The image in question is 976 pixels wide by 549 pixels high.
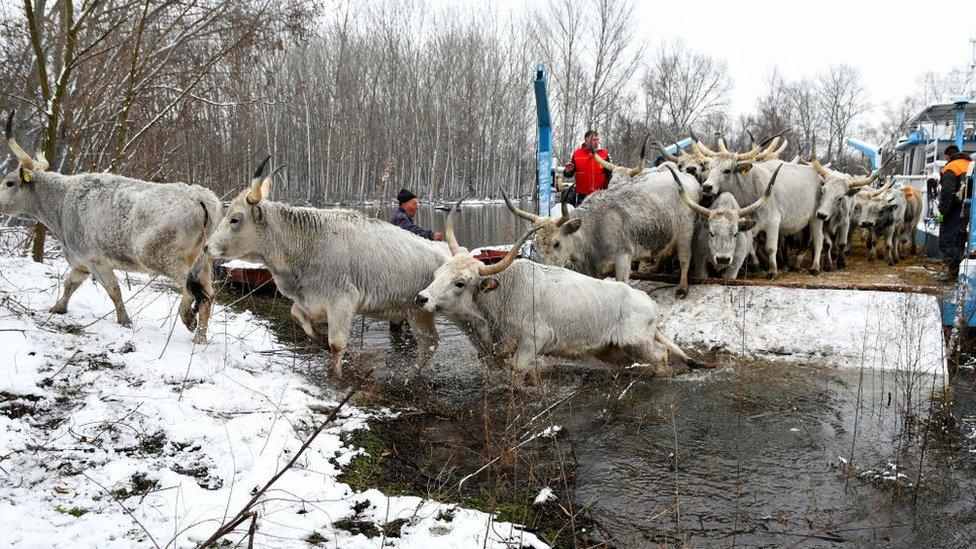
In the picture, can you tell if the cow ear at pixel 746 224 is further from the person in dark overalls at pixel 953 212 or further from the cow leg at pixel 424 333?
the cow leg at pixel 424 333

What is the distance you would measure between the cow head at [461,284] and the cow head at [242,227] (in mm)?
1705

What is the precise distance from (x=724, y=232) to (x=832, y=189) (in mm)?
3106

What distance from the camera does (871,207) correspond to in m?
11.4

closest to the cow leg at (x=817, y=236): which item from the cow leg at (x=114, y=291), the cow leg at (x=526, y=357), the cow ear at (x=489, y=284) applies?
the cow leg at (x=526, y=357)

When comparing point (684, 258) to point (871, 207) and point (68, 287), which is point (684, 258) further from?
point (68, 287)

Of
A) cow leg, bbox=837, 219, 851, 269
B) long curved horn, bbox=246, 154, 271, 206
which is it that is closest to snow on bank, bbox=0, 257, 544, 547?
long curved horn, bbox=246, 154, 271, 206

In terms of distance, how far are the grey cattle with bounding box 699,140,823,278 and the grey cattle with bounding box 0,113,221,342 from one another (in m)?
6.62

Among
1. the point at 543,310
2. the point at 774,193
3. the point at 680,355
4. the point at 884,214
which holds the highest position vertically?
the point at 774,193

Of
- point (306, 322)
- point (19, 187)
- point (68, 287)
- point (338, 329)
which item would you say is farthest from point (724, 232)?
point (19, 187)

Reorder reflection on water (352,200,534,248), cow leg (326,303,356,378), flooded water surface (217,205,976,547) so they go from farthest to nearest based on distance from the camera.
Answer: reflection on water (352,200,534,248) → cow leg (326,303,356,378) → flooded water surface (217,205,976,547)

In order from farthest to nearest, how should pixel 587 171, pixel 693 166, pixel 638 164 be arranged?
pixel 587 171 → pixel 638 164 → pixel 693 166

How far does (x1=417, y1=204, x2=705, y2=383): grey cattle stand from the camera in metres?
6.24

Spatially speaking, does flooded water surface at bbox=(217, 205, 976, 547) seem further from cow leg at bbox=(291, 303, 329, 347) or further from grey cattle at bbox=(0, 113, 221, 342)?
grey cattle at bbox=(0, 113, 221, 342)

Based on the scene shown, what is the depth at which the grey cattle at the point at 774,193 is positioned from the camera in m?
9.41
